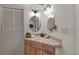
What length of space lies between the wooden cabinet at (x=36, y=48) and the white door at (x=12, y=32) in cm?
6

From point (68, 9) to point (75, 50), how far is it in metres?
0.40

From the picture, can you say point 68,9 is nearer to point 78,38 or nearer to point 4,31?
point 78,38

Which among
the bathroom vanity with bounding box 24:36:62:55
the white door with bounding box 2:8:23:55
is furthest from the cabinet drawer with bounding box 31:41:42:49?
the white door with bounding box 2:8:23:55

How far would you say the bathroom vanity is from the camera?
47.2 inches

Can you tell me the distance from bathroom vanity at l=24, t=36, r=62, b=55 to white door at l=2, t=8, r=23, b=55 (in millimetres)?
68

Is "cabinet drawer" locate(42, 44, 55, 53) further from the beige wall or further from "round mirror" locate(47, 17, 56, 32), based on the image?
"round mirror" locate(47, 17, 56, 32)

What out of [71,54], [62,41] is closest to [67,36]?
[62,41]

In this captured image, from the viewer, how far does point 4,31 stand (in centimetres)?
119

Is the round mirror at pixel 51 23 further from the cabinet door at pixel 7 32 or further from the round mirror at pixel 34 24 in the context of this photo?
the cabinet door at pixel 7 32

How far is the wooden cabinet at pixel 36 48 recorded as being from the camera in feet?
3.93

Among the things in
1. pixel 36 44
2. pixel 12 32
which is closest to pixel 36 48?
pixel 36 44

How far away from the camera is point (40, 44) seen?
3.96 ft

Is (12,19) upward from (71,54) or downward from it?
upward

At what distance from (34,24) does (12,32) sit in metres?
0.22
